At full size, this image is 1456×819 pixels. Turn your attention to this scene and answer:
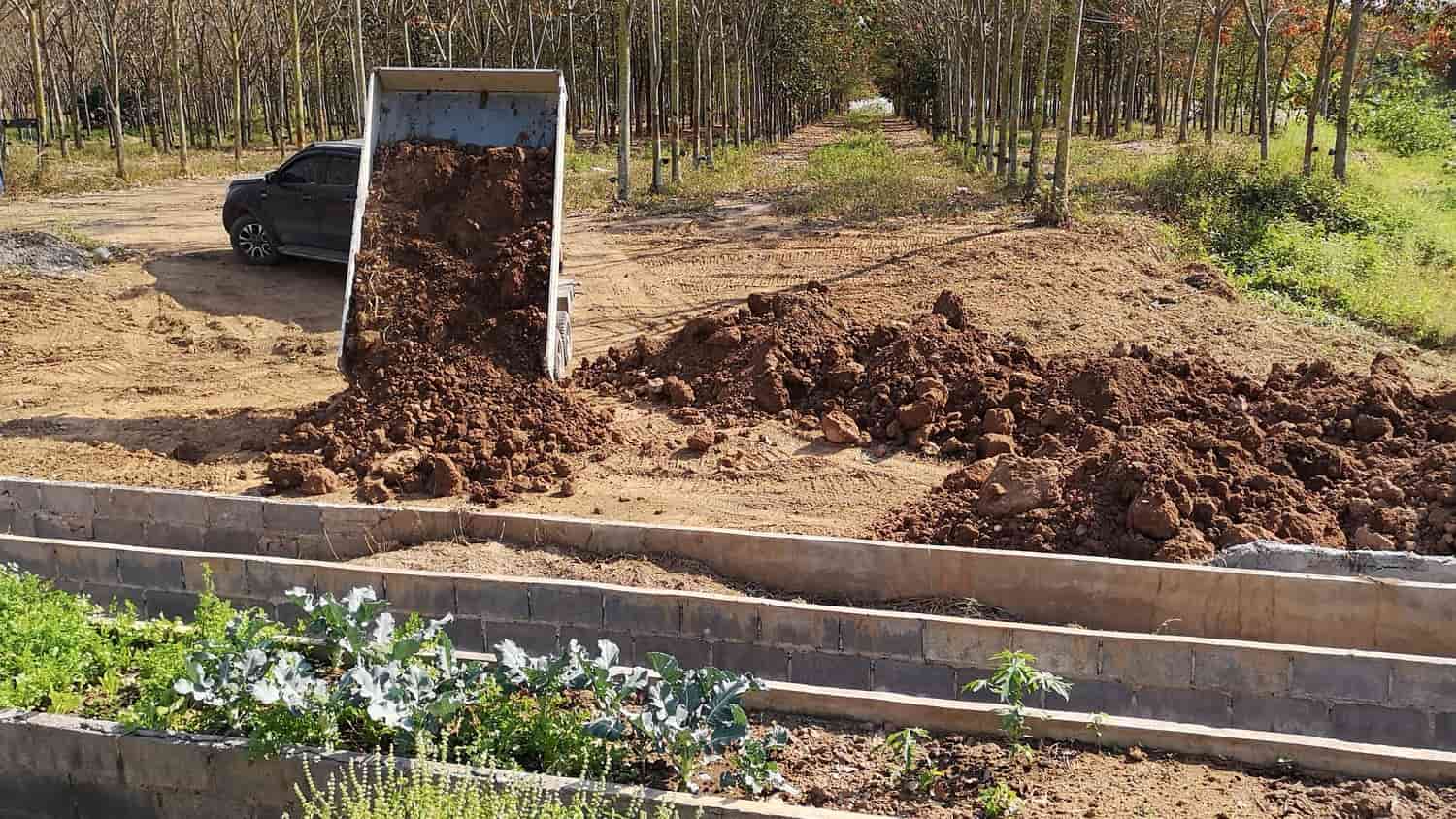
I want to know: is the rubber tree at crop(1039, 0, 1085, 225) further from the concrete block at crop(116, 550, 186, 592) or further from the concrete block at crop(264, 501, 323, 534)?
the concrete block at crop(116, 550, 186, 592)

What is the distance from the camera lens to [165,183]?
87.0 ft

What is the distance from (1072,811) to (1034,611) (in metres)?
2.33

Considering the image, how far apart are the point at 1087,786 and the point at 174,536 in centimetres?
652

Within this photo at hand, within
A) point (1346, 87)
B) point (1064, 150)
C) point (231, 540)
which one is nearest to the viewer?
point (231, 540)

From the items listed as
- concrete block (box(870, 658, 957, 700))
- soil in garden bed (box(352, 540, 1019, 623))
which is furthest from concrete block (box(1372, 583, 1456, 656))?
concrete block (box(870, 658, 957, 700))

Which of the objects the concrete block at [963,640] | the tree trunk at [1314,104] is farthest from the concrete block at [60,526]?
the tree trunk at [1314,104]

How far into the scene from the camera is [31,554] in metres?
7.65

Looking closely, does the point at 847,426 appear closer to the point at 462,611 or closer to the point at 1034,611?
the point at 1034,611

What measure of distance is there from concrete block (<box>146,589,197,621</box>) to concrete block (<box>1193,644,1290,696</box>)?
19.2 feet

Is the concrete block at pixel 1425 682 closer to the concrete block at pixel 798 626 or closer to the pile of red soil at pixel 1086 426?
the pile of red soil at pixel 1086 426

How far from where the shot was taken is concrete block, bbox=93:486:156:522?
27.8ft

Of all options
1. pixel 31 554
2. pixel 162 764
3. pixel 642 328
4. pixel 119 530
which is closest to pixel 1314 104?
pixel 642 328

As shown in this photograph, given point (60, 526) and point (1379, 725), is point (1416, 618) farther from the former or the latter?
point (60, 526)

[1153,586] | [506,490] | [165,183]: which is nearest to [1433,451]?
[1153,586]
